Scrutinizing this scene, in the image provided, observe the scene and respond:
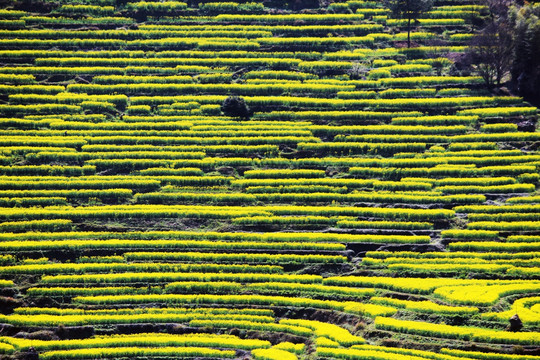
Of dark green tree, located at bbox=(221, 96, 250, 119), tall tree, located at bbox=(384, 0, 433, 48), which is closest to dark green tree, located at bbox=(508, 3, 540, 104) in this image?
tall tree, located at bbox=(384, 0, 433, 48)

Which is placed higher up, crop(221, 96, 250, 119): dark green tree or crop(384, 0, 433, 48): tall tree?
crop(384, 0, 433, 48): tall tree

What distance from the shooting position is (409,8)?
8494 cm

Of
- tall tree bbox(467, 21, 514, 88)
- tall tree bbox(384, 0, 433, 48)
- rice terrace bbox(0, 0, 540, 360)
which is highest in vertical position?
tall tree bbox(384, 0, 433, 48)

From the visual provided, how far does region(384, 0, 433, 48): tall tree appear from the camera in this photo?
84.6 meters

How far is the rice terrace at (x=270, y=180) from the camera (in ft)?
167

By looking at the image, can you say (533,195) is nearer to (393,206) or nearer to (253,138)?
(393,206)

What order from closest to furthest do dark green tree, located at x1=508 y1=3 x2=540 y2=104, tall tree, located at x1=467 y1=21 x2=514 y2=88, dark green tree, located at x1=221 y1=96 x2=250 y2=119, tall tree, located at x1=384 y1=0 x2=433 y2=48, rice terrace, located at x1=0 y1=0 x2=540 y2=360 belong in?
rice terrace, located at x1=0 y1=0 x2=540 y2=360, dark green tree, located at x1=508 y1=3 x2=540 y2=104, dark green tree, located at x1=221 y1=96 x2=250 y2=119, tall tree, located at x1=467 y1=21 x2=514 y2=88, tall tree, located at x1=384 y1=0 x2=433 y2=48

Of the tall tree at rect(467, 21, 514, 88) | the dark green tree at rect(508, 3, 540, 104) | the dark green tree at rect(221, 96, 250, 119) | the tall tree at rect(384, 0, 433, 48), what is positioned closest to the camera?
the dark green tree at rect(508, 3, 540, 104)

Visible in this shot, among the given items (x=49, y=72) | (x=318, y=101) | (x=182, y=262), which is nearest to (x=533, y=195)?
(x=318, y=101)

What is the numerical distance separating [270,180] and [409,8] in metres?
30.2

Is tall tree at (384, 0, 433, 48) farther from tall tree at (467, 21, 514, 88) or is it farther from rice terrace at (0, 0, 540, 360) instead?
tall tree at (467, 21, 514, 88)

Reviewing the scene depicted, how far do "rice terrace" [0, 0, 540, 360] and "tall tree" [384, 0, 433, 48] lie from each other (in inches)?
16.0

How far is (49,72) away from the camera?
81.4 meters

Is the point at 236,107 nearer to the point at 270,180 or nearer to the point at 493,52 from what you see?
the point at 270,180
